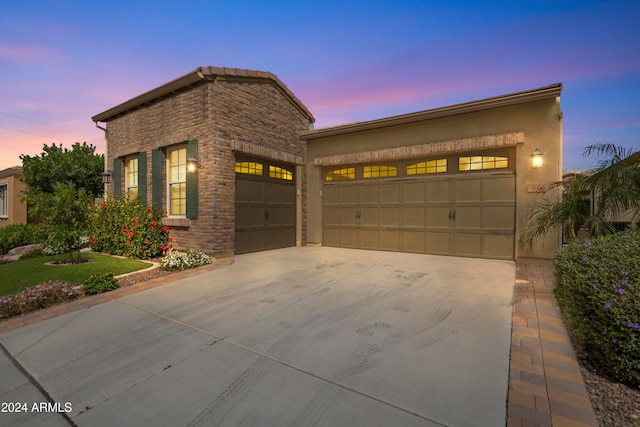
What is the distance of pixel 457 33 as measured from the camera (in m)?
7.46

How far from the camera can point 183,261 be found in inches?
241

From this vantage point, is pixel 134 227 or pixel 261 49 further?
pixel 261 49

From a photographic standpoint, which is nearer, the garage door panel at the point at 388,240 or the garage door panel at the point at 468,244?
the garage door panel at the point at 468,244

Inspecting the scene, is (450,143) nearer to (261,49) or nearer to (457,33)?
(457,33)

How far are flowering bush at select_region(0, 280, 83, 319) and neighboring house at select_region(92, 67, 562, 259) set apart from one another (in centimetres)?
282

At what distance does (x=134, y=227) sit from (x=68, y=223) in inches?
52.4

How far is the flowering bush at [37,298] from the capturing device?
12.6ft

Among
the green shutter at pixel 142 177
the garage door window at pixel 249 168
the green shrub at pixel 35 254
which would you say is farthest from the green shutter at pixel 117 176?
the garage door window at pixel 249 168

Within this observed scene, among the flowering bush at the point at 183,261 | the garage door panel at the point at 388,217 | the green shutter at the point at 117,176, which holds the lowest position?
the flowering bush at the point at 183,261

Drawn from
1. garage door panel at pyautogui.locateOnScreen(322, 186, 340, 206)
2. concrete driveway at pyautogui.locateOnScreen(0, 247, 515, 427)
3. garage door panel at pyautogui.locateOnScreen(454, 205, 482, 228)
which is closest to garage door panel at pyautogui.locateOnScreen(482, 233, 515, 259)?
garage door panel at pyautogui.locateOnScreen(454, 205, 482, 228)

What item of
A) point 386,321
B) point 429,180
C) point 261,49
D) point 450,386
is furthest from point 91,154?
point 450,386

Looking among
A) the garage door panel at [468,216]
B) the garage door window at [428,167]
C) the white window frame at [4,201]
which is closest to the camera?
the garage door panel at [468,216]

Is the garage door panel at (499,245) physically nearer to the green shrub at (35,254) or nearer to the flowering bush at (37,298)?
the flowering bush at (37,298)

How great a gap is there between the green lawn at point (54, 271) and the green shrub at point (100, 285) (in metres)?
0.77
